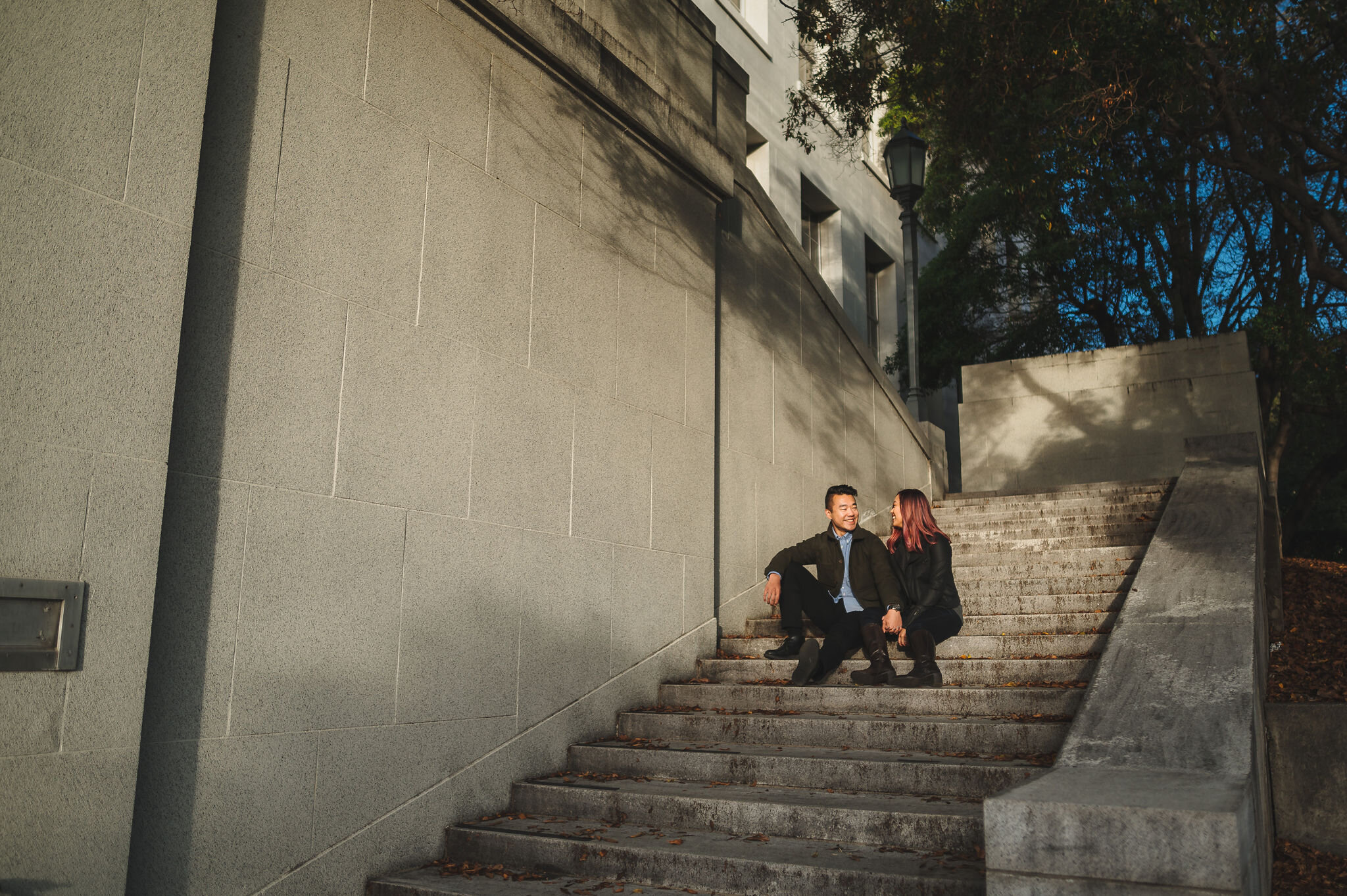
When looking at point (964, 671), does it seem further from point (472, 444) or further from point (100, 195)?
point (100, 195)

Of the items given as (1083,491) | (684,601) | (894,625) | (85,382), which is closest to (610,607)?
(684,601)

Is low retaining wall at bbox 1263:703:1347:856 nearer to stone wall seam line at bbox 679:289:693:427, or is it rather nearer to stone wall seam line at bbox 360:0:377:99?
stone wall seam line at bbox 679:289:693:427

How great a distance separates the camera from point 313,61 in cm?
496

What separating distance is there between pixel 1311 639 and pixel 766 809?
626 centimetres

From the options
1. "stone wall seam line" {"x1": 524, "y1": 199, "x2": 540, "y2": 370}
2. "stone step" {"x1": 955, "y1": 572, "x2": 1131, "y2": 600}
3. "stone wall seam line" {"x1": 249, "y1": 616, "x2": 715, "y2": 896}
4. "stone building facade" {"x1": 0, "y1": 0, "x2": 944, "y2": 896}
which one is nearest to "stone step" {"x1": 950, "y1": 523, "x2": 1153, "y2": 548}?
"stone step" {"x1": 955, "y1": 572, "x2": 1131, "y2": 600}

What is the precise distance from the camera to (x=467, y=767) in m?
5.34

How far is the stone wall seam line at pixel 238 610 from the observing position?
4.19 metres

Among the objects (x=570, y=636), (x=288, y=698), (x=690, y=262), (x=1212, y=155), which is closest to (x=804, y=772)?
(x=570, y=636)

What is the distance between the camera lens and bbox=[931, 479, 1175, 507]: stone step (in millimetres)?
10883

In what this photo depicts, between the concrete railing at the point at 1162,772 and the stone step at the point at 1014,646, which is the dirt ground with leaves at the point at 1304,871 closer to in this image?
the concrete railing at the point at 1162,772

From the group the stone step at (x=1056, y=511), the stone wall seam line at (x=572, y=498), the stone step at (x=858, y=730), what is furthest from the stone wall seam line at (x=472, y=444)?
the stone step at (x=1056, y=511)

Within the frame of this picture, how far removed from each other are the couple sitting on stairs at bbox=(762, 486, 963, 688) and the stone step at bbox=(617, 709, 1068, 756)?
1.74ft

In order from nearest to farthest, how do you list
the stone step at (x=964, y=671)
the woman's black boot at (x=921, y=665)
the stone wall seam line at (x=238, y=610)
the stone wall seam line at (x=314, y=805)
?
the stone wall seam line at (x=238, y=610) → the stone wall seam line at (x=314, y=805) → the stone step at (x=964, y=671) → the woman's black boot at (x=921, y=665)

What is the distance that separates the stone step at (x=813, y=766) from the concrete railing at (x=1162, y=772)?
0.72 meters
